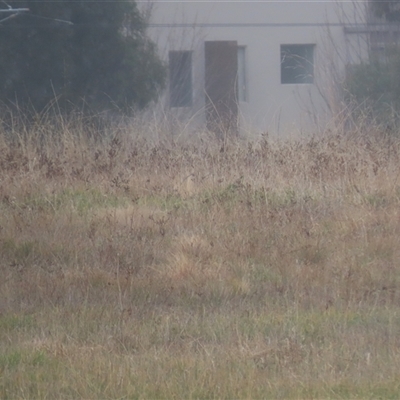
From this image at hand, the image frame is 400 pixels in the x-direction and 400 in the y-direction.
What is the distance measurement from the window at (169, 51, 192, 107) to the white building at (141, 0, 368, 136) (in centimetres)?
3

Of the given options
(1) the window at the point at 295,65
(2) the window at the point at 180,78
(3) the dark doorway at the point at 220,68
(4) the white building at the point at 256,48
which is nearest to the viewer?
(2) the window at the point at 180,78

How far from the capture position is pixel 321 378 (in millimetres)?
3777

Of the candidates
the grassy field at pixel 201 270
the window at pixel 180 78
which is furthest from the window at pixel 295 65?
the grassy field at pixel 201 270

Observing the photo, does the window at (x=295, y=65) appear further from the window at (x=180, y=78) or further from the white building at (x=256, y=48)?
the window at (x=180, y=78)

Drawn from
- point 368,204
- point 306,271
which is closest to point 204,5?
point 368,204

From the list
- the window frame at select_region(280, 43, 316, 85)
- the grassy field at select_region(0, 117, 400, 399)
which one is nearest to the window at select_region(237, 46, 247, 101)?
the window frame at select_region(280, 43, 316, 85)

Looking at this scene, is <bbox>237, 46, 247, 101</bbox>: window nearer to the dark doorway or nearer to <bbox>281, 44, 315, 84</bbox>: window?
the dark doorway

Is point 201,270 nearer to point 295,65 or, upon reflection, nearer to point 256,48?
point 256,48

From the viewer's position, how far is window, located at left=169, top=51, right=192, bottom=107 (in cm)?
2314

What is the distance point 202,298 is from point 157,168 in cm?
398

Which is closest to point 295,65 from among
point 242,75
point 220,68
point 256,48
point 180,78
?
point 256,48

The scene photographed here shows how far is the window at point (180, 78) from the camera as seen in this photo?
911 inches

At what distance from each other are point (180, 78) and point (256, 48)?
10.9 feet

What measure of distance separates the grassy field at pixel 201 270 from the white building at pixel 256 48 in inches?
549
